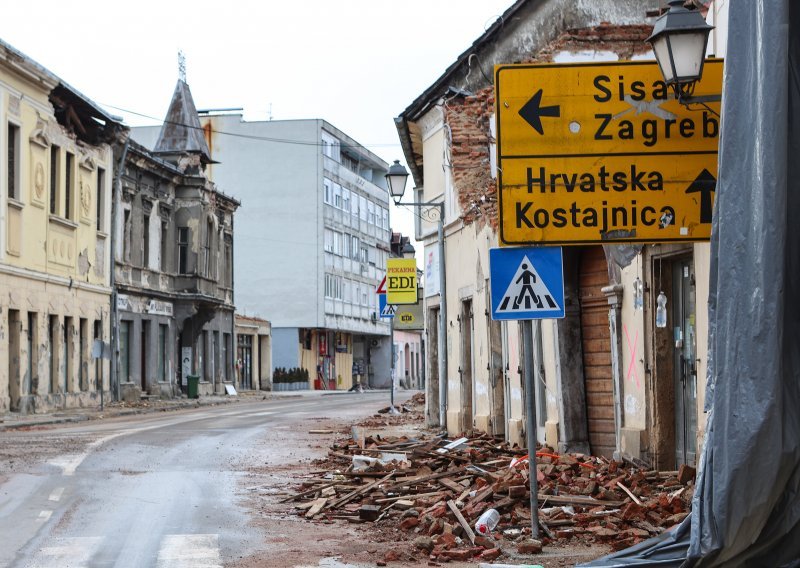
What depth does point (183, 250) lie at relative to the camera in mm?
52531

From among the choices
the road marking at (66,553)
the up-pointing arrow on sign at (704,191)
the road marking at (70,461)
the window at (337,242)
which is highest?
the window at (337,242)

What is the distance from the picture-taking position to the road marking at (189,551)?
9172 millimetres

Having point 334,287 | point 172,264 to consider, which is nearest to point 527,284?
point 172,264

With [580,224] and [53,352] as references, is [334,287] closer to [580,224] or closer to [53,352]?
[53,352]

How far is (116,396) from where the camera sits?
4334 centimetres

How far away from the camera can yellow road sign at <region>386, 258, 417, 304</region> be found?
100 ft

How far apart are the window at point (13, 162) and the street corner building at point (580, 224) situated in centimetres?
1316

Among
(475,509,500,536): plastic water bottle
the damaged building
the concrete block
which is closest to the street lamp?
(475,509,500,536): plastic water bottle

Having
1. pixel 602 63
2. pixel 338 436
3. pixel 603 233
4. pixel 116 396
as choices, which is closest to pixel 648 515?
pixel 603 233

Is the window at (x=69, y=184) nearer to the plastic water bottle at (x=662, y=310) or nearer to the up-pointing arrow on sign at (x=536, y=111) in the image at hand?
the plastic water bottle at (x=662, y=310)

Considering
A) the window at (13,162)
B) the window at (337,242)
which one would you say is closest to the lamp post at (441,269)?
the window at (13,162)

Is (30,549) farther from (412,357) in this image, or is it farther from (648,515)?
(412,357)

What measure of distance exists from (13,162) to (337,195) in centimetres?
4556

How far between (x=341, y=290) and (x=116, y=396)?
3894 cm
